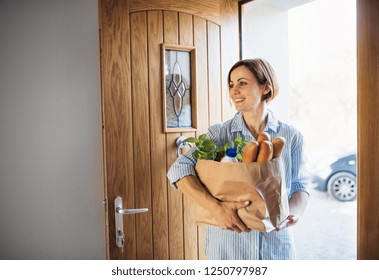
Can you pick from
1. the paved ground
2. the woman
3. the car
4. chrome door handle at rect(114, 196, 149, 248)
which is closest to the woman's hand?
the woman

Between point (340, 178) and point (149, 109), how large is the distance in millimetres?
3210

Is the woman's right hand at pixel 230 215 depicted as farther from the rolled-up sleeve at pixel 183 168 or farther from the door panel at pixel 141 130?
the door panel at pixel 141 130

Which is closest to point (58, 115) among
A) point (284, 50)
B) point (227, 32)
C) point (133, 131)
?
point (133, 131)

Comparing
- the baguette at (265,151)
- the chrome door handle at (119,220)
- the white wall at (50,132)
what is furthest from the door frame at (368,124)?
the white wall at (50,132)

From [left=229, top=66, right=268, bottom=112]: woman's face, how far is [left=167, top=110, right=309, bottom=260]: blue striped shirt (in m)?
0.06

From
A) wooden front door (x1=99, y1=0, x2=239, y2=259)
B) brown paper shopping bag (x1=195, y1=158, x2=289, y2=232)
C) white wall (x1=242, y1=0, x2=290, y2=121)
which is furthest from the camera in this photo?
white wall (x1=242, y1=0, x2=290, y2=121)

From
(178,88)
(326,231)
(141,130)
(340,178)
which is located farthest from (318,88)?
(141,130)

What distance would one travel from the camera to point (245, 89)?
131 centimetres

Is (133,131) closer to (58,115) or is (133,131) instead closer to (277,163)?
(58,115)

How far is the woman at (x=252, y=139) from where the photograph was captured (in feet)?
4.23

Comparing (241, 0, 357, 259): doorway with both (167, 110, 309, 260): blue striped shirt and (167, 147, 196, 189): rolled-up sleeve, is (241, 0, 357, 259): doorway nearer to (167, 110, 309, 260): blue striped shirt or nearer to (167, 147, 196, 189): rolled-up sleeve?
(167, 110, 309, 260): blue striped shirt

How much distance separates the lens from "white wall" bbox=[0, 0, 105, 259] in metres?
1.51

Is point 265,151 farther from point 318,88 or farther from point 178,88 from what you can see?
point 318,88

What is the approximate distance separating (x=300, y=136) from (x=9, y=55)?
4.33 feet
